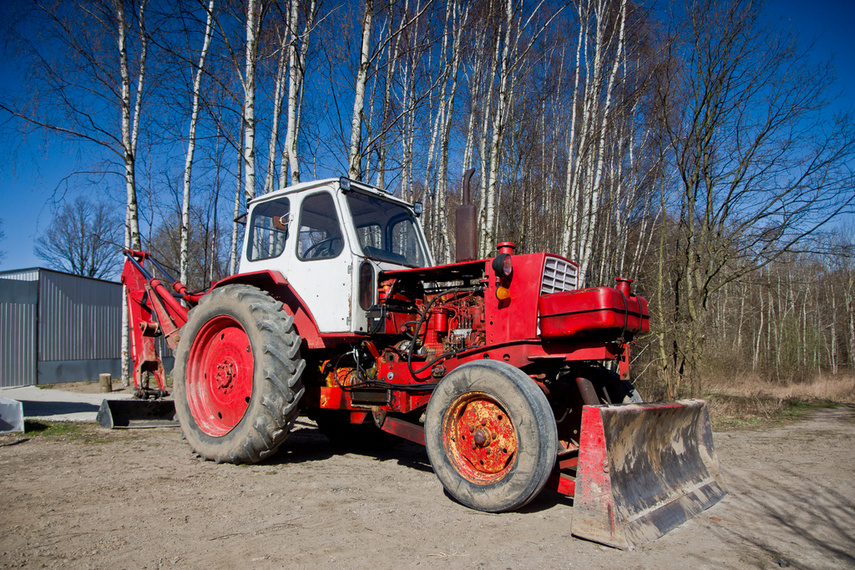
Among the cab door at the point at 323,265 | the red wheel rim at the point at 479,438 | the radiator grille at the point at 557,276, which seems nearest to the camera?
the red wheel rim at the point at 479,438

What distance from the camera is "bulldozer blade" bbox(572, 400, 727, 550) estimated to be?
129 inches

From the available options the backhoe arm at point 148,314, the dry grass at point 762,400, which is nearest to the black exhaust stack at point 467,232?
the backhoe arm at point 148,314

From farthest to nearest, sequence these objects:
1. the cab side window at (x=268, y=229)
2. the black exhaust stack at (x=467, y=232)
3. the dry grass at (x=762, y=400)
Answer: the dry grass at (x=762, y=400)
the cab side window at (x=268, y=229)
the black exhaust stack at (x=467, y=232)

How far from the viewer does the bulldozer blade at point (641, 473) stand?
3273 mm

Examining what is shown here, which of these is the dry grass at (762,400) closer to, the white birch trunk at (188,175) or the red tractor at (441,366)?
the red tractor at (441,366)

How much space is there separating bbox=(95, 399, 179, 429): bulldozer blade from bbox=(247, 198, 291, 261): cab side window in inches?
110

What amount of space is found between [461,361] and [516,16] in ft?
34.7

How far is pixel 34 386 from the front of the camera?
51.6ft

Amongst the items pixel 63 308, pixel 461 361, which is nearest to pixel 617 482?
pixel 461 361

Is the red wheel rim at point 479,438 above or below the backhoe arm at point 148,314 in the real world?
below

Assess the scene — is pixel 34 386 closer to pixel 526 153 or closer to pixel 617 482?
pixel 526 153

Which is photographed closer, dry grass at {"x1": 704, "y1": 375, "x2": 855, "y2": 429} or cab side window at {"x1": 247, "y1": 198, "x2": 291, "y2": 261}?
cab side window at {"x1": 247, "y1": 198, "x2": 291, "y2": 261}

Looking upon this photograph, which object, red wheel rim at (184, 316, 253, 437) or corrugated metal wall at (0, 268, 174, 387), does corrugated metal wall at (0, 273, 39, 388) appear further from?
red wheel rim at (184, 316, 253, 437)

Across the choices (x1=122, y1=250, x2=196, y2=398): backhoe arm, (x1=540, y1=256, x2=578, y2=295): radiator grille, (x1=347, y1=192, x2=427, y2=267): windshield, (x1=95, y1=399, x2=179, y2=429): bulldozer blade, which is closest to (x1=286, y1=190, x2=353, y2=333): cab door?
(x1=347, y1=192, x2=427, y2=267): windshield
